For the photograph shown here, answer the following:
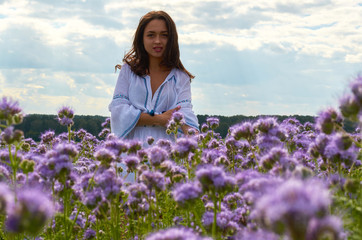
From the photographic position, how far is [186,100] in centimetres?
914

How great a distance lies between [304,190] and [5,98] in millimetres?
3130

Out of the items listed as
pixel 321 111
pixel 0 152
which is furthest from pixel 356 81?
pixel 0 152

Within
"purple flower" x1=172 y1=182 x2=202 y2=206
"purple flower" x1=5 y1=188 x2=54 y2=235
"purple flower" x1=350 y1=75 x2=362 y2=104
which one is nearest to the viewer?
"purple flower" x1=5 y1=188 x2=54 y2=235

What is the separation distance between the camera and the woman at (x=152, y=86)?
28.3 ft

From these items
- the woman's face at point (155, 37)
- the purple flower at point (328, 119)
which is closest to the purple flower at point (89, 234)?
the purple flower at point (328, 119)

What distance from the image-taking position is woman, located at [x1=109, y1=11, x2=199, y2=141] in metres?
8.63

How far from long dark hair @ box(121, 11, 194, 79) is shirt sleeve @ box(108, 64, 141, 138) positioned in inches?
13.4

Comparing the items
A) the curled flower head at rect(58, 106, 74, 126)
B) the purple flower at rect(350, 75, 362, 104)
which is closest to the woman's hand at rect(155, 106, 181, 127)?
the curled flower head at rect(58, 106, 74, 126)

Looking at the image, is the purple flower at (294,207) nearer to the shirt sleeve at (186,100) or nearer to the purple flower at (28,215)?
the purple flower at (28,215)

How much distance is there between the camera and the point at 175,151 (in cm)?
414

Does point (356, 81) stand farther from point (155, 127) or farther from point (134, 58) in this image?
point (134, 58)

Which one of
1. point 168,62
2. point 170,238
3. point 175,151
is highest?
point 168,62

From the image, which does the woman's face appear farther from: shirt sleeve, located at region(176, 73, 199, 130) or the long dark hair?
shirt sleeve, located at region(176, 73, 199, 130)

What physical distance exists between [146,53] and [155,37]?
88cm
